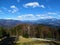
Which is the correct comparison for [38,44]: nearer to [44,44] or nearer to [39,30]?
[44,44]

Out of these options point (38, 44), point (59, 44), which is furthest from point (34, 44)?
point (59, 44)

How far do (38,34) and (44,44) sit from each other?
6198cm

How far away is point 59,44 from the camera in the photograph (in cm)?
6469

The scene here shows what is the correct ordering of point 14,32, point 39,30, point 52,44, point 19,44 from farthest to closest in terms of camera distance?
point 39,30
point 14,32
point 52,44
point 19,44

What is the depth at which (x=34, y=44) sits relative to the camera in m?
59.2

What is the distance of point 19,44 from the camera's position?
190 feet

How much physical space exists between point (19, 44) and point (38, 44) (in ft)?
21.7

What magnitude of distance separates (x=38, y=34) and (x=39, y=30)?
9352 millimetres

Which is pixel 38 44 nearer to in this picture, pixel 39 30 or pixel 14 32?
pixel 14 32

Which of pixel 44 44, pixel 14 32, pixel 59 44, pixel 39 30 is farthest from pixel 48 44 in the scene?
pixel 39 30

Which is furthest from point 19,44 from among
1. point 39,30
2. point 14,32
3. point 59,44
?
point 39,30

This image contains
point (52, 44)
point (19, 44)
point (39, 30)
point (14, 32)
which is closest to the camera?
point (19, 44)

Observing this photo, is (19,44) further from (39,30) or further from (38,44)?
(39,30)

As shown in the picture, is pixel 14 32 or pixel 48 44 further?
pixel 14 32
